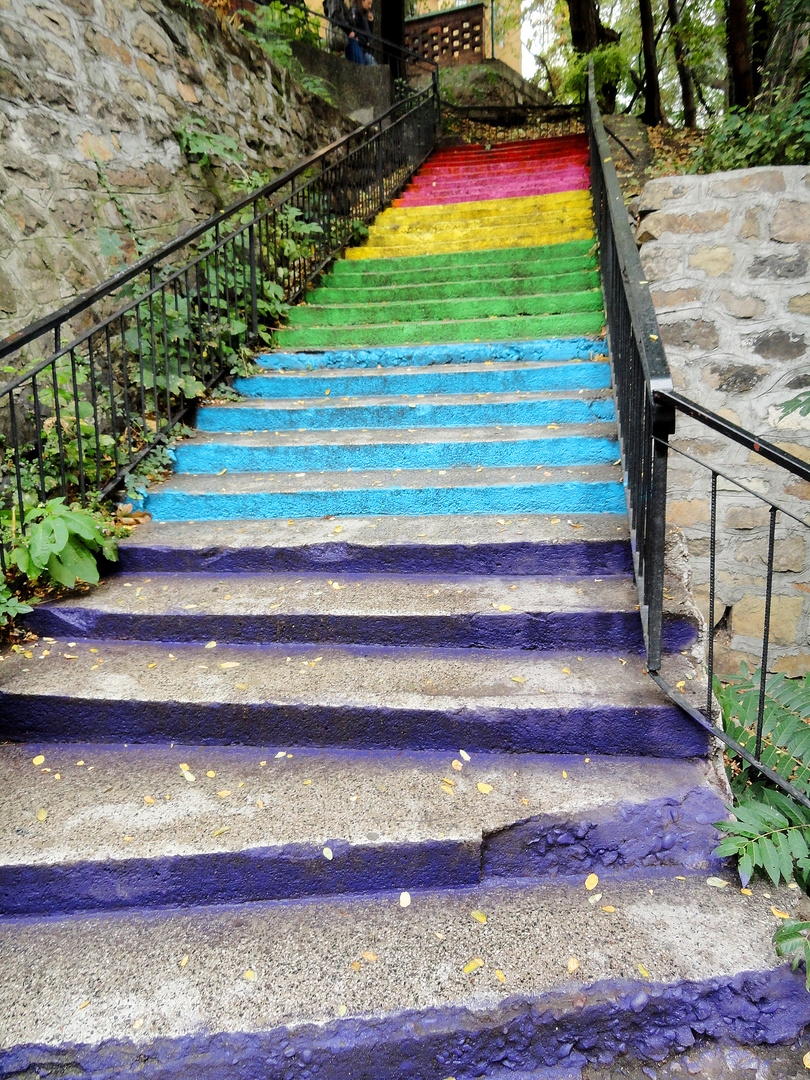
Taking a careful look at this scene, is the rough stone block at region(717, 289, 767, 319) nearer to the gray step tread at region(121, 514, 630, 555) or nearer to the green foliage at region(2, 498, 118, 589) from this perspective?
the gray step tread at region(121, 514, 630, 555)

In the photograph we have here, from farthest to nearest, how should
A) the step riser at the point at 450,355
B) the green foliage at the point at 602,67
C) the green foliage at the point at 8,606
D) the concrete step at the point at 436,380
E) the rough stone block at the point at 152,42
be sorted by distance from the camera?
the green foliage at the point at 602,67 < the rough stone block at the point at 152,42 < the step riser at the point at 450,355 < the concrete step at the point at 436,380 < the green foliage at the point at 8,606

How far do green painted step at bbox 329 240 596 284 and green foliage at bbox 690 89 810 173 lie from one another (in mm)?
1094

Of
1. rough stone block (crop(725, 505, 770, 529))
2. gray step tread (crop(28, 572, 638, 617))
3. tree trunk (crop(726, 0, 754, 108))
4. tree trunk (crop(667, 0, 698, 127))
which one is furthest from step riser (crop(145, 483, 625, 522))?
tree trunk (crop(667, 0, 698, 127))

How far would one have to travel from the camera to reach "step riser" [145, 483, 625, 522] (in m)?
3.14

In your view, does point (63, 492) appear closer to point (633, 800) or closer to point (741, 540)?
point (633, 800)

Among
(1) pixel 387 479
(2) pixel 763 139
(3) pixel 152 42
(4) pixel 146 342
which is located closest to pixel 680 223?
(2) pixel 763 139

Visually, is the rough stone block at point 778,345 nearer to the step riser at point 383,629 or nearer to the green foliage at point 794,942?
the step riser at point 383,629

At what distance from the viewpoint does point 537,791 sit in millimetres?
2006

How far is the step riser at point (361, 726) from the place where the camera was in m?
2.12

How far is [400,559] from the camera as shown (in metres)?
2.92

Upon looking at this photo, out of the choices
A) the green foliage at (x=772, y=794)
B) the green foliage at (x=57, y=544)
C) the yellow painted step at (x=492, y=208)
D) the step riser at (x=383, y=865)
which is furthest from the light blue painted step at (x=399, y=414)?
the yellow painted step at (x=492, y=208)

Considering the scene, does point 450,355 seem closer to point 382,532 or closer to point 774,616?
point 382,532

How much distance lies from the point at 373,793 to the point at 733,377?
3.12 meters

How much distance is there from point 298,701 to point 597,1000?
47.0 inches
